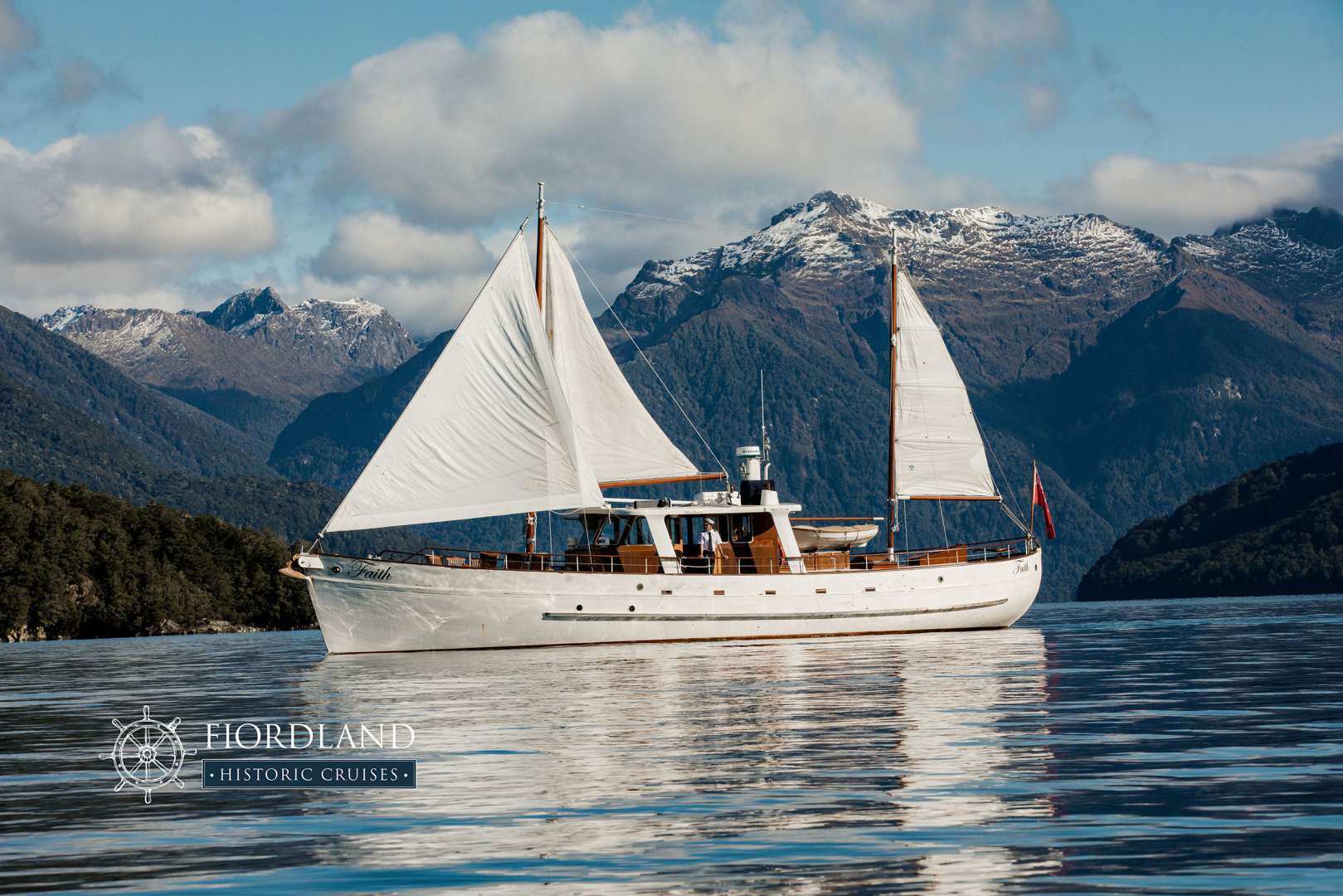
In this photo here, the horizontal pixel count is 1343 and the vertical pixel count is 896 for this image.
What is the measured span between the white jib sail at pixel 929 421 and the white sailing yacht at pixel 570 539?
490cm

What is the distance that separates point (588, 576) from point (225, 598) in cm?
11212

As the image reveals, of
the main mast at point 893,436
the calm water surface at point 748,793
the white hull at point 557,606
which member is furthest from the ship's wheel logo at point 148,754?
the main mast at point 893,436

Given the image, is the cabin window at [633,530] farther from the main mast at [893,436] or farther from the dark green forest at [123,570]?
the dark green forest at [123,570]

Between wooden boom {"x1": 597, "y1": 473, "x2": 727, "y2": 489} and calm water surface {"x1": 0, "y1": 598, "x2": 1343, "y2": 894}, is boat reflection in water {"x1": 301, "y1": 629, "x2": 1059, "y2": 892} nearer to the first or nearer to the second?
calm water surface {"x1": 0, "y1": 598, "x2": 1343, "y2": 894}

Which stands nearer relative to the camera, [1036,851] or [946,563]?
[1036,851]

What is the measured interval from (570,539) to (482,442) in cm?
977

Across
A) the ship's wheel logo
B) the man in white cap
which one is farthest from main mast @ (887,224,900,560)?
the ship's wheel logo

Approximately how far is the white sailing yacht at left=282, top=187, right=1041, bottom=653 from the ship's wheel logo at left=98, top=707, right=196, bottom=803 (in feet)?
87.2

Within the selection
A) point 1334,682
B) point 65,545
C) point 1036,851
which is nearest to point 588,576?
point 1334,682

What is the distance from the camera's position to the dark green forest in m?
145

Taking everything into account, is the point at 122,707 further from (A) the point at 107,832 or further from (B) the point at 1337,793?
(B) the point at 1337,793

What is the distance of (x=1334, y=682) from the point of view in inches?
1463

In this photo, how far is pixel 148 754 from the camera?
27453 mm

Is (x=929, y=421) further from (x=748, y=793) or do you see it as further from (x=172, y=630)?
(x=172, y=630)
